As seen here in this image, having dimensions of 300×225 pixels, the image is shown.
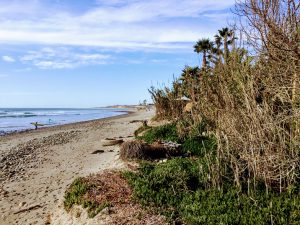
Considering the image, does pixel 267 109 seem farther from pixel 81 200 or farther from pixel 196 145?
pixel 196 145

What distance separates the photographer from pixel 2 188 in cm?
1182

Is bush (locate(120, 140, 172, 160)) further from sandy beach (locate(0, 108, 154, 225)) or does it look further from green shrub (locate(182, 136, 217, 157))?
green shrub (locate(182, 136, 217, 157))

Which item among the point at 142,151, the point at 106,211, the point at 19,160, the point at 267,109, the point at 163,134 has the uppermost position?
the point at 267,109

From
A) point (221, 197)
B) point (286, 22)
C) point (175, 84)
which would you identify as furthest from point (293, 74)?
point (175, 84)

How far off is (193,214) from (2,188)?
7.25 metres

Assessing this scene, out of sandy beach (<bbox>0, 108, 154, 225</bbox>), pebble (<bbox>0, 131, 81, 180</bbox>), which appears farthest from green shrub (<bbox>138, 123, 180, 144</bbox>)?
pebble (<bbox>0, 131, 81, 180</bbox>)

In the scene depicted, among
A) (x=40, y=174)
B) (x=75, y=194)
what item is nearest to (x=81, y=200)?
(x=75, y=194)

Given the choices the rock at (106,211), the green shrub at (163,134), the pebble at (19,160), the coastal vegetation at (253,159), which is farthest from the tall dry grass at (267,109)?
the pebble at (19,160)

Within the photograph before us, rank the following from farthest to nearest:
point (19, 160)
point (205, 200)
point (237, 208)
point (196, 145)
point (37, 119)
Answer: point (37, 119)
point (19, 160)
point (196, 145)
point (205, 200)
point (237, 208)

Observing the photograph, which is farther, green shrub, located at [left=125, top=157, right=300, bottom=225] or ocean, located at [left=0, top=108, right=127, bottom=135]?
ocean, located at [left=0, top=108, right=127, bottom=135]

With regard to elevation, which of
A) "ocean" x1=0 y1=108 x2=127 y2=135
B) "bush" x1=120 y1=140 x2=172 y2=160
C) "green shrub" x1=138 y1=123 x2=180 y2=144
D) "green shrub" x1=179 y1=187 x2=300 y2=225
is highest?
"green shrub" x1=138 y1=123 x2=180 y2=144

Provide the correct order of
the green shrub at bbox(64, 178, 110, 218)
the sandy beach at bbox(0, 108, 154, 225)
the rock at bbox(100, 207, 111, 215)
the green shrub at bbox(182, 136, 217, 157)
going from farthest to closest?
the green shrub at bbox(182, 136, 217, 157)
the sandy beach at bbox(0, 108, 154, 225)
the green shrub at bbox(64, 178, 110, 218)
the rock at bbox(100, 207, 111, 215)

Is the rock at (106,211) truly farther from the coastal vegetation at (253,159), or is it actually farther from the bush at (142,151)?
the bush at (142,151)

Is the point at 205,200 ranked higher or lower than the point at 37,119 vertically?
higher
